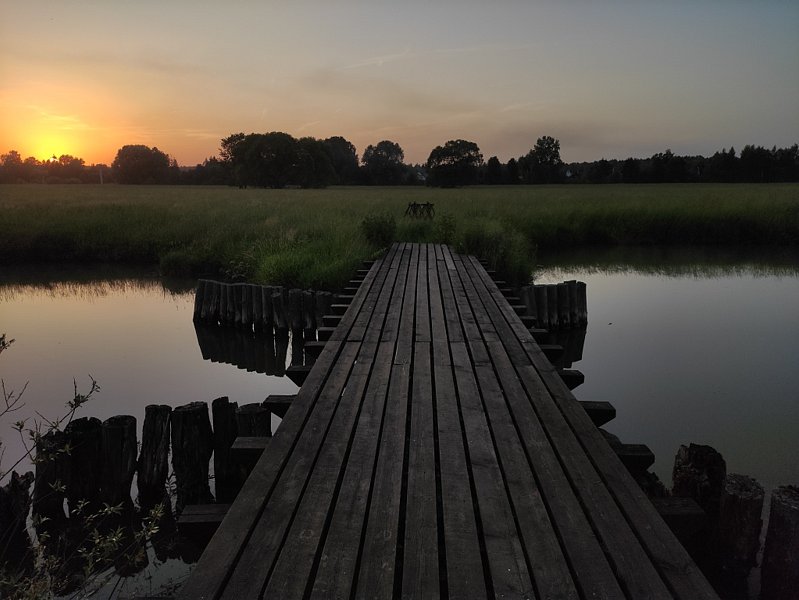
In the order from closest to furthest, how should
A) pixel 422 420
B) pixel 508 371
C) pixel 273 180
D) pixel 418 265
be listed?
pixel 422 420 → pixel 508 371 → pixel 418 265 → pixel 273 180

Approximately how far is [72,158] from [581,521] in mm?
118531

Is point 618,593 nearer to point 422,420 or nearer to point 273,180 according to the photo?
point 422,420

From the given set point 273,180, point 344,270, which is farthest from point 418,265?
point 273,180

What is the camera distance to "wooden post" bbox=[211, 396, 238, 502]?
14.6ft

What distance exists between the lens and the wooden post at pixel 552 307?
9.80 m

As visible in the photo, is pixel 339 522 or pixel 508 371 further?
pixel 508 371

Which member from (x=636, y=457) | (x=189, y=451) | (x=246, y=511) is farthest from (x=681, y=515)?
(x=189, y=451)

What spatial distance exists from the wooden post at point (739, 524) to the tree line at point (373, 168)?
233 ft

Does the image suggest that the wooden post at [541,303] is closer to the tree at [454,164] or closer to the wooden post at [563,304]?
the wooden post at [563,304]

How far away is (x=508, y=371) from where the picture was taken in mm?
4254

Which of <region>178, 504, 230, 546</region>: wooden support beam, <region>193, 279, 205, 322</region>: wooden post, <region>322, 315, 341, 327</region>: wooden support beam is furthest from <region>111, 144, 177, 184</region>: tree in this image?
<region>178, 504, 230, 546</region>: wooden support beam

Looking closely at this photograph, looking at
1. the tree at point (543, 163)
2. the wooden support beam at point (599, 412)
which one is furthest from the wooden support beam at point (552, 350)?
the tree at point (543, 163)

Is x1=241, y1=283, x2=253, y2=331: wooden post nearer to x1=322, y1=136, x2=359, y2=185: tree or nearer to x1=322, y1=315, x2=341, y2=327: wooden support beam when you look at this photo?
x1=322, y1=315, x2=341, y2=327: wooden support beam

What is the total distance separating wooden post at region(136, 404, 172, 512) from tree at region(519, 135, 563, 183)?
265ft
